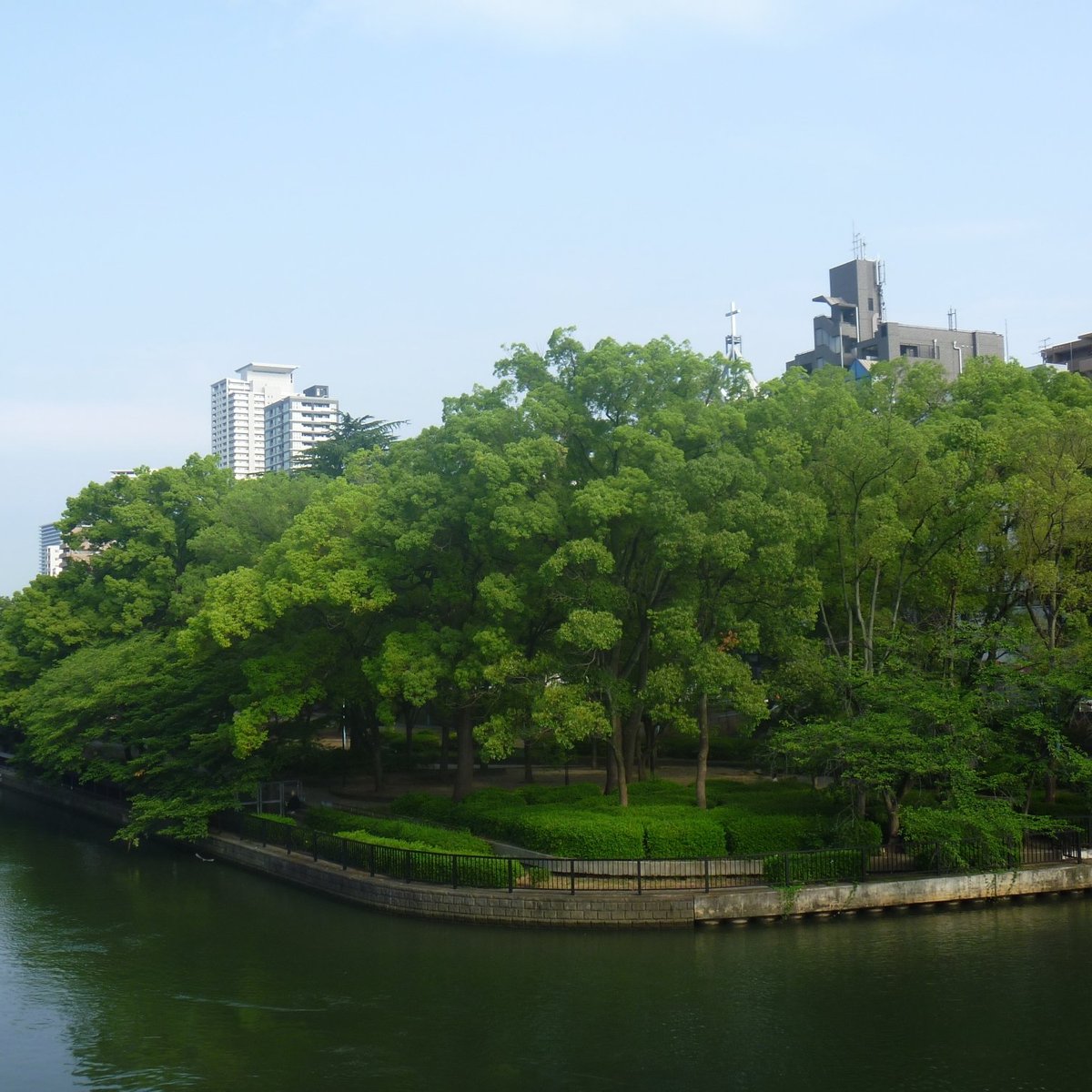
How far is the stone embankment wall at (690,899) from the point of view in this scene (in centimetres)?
2369

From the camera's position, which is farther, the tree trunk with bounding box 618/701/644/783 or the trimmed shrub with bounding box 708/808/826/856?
the tree trunk with bounding box 618/701/644/783

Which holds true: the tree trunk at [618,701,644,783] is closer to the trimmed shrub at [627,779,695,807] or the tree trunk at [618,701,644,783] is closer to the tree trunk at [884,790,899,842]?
the trimmed shrub at [627,779,695,807]

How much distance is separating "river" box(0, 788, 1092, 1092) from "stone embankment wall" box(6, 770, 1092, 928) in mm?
441

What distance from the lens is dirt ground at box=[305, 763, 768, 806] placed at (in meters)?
39.2

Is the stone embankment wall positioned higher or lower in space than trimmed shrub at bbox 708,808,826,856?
lower

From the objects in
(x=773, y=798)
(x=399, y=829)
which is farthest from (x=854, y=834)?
(x=399, y=829)

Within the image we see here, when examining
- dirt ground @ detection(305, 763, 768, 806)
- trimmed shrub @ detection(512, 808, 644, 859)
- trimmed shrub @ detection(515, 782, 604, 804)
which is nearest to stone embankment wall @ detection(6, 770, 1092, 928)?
trimmed shrub @ detection(512, 808, 644, 859)

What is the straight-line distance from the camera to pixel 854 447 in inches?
1128

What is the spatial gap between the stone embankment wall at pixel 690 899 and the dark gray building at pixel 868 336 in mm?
67090

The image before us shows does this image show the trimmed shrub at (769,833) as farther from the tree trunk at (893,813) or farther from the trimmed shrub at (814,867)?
the tree trunk at (893,813)

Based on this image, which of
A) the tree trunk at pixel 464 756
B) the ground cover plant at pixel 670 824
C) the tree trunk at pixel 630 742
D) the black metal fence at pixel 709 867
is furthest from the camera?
the tree trunk at pixel 464 756

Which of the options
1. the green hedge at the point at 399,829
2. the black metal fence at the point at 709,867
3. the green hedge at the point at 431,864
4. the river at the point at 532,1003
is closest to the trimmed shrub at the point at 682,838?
the black metal fence at the point at 709,867

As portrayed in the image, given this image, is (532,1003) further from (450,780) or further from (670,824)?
(450,780)

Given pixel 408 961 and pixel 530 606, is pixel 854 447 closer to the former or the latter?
pixel 530 606
